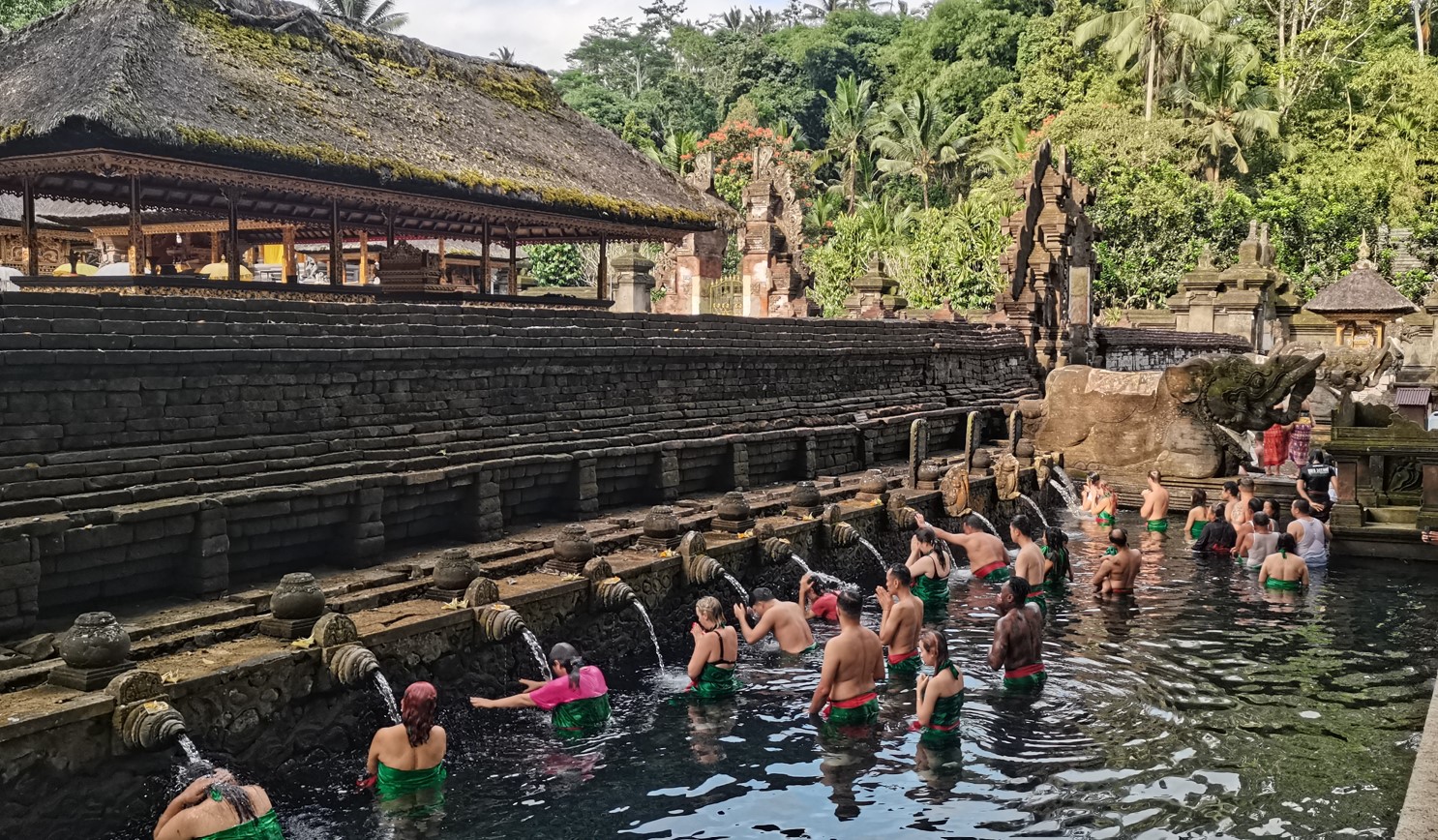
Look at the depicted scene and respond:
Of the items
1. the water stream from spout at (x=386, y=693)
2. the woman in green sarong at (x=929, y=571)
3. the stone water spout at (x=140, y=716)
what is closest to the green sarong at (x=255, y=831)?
the stone water spout at (x=140, y=716)

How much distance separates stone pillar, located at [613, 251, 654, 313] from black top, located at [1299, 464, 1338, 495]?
11.5 m

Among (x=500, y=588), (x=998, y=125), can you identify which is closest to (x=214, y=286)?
(x=500, y=588)

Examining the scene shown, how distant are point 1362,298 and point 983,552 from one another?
20456mm

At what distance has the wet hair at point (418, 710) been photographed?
7895 millimetres

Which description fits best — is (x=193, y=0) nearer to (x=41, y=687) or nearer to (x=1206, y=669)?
(x=41, y=687)

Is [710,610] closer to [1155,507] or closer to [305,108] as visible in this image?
[305,108]

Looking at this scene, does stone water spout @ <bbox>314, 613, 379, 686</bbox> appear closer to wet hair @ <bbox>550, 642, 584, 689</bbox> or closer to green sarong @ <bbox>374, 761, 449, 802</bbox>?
green sarong @ <bbox>374, 761, 449, 802</bbox>

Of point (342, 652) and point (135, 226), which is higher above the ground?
point (135, 226)

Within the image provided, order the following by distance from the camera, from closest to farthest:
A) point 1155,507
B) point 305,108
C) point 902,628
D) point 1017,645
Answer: point 1017,645 < point 902,628 < point 305,108 < point 1155,507

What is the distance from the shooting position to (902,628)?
1116cm

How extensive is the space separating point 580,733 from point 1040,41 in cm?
4549

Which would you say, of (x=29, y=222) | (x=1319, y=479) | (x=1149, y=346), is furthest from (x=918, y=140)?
(x=29, y=222)

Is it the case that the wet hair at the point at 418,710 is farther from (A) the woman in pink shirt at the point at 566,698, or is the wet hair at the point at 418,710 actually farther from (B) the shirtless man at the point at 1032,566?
(B) the shirtless man at the point at 1032,566

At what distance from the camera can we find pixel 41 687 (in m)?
7.26
